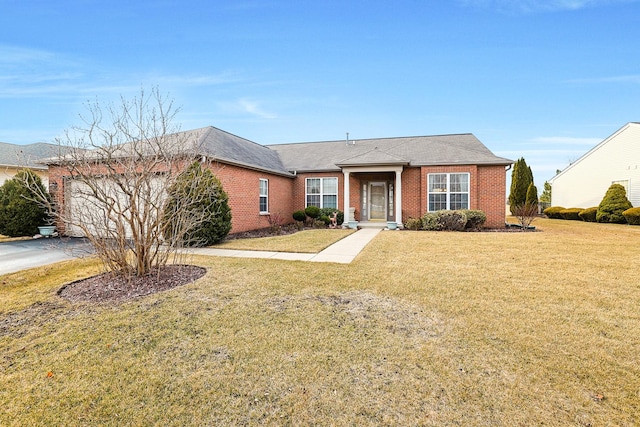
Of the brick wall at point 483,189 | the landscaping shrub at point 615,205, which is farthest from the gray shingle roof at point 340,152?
the landscaping shrub at point 615,205

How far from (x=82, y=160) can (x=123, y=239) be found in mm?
1737

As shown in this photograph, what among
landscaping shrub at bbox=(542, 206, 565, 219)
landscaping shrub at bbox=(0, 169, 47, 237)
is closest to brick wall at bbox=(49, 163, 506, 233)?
landscaping shrub at bbox=(0, 169, 47, 237)

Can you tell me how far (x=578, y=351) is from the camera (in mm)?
3170

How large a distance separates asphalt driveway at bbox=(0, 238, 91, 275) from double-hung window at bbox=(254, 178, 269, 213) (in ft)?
24.8

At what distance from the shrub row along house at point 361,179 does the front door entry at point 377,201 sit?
0.06 m

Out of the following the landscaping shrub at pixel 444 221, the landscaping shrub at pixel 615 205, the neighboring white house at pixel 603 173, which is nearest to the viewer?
the landscaping shrub at pixel 444 221

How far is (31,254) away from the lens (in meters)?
8.86

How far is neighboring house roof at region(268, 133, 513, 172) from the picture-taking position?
15.6 meters

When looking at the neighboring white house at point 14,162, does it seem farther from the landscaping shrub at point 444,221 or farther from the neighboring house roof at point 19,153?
the landscaping shrub at point 444,221

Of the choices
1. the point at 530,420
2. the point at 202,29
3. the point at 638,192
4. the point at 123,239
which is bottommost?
the point at 530,420

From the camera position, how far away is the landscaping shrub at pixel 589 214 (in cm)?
2092

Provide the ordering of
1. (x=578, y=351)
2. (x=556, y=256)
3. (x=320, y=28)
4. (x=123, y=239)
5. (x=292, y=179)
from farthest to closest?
(x=292, y=179), (x=320, y=28), (x=556, y=256), (x=123, y=239), (x=578, y=351)

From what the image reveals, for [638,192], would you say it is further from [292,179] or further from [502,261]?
[292,179]

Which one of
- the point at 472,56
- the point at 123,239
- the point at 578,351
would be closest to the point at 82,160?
the point at 123,239
